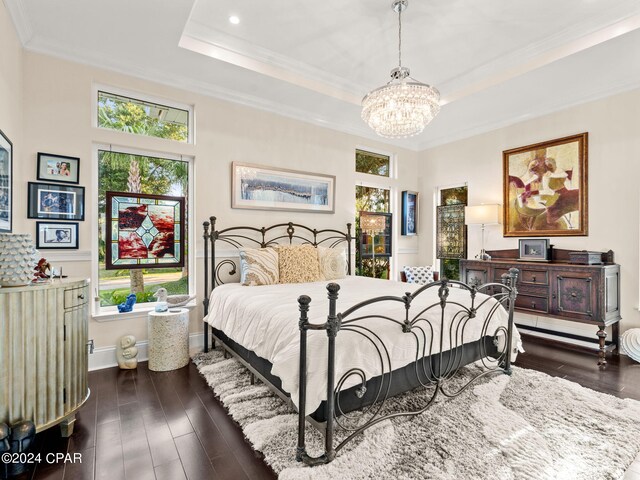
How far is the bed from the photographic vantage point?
175 cm

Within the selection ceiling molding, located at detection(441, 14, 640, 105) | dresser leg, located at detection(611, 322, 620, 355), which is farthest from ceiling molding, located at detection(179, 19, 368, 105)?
dresser leg, located at detection(611, 322, 620, 355)

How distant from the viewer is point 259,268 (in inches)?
137

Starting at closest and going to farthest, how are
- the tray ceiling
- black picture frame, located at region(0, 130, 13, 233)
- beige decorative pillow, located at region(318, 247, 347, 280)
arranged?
1. black picture frame, located at region(0, 130, 13, 233)
2. the tray ceiling
3. beige decorative pillow, located at region(318, 247, 347, 280)

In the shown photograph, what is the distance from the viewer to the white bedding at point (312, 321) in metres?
1.78

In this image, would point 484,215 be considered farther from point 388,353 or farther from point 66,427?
point 66,427

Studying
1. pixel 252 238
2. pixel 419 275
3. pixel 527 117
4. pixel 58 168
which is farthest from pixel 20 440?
pixel 527 117

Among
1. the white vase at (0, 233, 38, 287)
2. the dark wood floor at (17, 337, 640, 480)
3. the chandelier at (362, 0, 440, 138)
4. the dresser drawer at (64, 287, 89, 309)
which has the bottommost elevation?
the dark wood floor at (17, 337, 640, 480)

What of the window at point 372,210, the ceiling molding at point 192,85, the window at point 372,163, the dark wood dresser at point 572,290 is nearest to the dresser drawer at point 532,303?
the dark wood dresser at point 572,290

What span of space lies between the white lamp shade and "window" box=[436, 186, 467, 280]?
20.0 inches

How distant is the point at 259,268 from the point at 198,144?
1571mm

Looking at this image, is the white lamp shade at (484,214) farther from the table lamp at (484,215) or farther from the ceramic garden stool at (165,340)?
the ceramic garden stool at (165,340)

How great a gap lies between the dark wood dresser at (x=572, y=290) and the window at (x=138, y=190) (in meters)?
3.92

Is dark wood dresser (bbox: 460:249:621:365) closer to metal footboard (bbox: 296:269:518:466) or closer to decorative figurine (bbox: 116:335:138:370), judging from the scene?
metal footboard (bbox: 296:269:518:466)

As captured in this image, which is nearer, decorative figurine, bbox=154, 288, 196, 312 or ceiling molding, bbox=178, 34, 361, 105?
ceiling molding, bbox=178, 34, 361, 105
